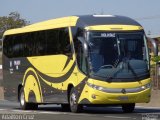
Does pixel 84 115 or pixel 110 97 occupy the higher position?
pixel 110 97

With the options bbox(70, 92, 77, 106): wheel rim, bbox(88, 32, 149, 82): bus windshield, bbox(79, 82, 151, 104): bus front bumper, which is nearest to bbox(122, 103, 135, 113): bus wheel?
bbox(79, 82, 151, 104): bus front bumper

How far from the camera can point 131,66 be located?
2241 cm

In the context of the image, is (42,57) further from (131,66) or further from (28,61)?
(131,66)

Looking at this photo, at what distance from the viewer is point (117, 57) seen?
22.3 meters

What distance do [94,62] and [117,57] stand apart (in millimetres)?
Answer: 889

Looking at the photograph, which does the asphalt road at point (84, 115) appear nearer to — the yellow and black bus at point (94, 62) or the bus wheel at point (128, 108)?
the bus wheel at point (128, 108)

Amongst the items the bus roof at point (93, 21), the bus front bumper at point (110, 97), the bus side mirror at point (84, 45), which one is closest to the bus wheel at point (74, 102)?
the bus front bumper at point (110, 97)

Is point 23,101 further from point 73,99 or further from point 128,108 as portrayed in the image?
point 128,108

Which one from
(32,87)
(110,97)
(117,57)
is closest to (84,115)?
(110,97)

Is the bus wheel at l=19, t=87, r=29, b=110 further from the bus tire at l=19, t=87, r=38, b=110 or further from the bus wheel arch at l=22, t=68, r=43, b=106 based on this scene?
the bus wheel arch at l=22, t=68, r=43, b=106

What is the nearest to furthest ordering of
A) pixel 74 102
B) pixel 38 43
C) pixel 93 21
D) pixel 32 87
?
pixel 93 21 < pixel 74 102 < pixel 38 43 < pixel 32 87

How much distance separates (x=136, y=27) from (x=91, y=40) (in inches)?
77.2

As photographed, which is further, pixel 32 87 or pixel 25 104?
pixel 25 104

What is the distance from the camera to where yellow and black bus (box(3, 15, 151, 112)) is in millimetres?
22125
